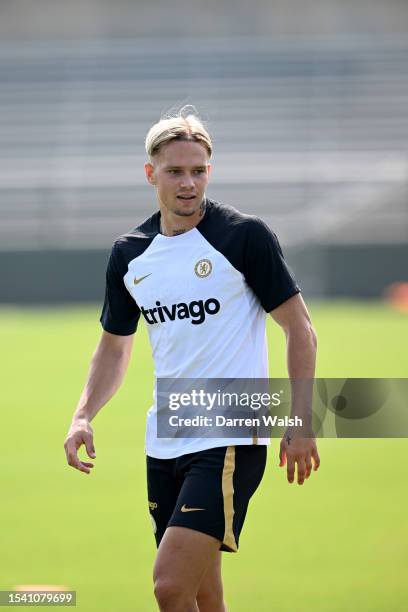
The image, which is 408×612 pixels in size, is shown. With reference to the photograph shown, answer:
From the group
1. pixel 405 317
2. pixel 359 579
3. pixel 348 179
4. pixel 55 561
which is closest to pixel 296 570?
pixel 359 579

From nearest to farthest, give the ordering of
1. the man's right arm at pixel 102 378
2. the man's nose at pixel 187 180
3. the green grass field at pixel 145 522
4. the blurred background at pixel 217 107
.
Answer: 1. the man's nose at pixel 187 180
2. the man's right arm at pixel 102 378
3. the green grass field at pixel 145 522
4. the blurred background at pixel 217 107

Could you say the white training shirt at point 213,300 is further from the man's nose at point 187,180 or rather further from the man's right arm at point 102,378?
the man's right arm at point 102,378

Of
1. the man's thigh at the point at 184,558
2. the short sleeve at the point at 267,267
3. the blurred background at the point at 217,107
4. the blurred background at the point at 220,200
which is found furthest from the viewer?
the blurred background at the point at 217,107

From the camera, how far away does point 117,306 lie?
4.30 metres

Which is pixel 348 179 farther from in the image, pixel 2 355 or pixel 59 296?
pixel 2 355

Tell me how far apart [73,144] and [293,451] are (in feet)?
94.9

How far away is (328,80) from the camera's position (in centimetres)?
3188

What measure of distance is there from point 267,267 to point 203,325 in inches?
12.6

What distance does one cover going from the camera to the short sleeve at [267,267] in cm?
381

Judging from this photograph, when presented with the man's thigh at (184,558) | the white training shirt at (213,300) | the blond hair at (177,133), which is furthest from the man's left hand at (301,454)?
the blond hair at (177,133)

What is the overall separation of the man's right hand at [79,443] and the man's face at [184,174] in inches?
35.8

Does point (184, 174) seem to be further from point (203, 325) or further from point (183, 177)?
point (203, 325)

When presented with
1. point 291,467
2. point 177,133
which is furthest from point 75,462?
point 177,133

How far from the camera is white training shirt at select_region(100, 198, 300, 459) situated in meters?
3.83
